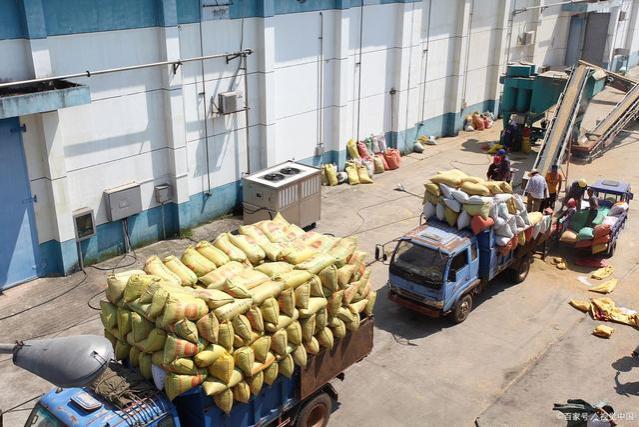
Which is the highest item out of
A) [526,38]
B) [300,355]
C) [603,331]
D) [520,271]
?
[526,38]

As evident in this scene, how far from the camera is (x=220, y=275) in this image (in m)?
9.27

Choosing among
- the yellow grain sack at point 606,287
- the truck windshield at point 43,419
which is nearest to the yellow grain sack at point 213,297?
the truck windshield at point 43,419

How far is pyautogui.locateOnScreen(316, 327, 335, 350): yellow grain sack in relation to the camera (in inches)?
380

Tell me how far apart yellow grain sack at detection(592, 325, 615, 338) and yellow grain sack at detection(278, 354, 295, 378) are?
289 inches

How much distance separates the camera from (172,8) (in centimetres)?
1545

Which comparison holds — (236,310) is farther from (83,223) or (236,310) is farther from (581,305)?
(581,305)

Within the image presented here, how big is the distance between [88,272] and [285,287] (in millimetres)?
8035

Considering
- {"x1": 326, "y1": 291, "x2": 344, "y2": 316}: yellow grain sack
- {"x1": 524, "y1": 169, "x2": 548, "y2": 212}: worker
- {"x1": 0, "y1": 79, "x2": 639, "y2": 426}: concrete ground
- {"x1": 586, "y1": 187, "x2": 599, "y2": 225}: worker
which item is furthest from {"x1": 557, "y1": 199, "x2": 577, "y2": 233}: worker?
{"x1": 326, "y1": 291, "x2": 344, "y2": 316}: yellow grain sack

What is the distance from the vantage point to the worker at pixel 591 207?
1612 cm

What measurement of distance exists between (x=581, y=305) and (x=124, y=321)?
10.1 m

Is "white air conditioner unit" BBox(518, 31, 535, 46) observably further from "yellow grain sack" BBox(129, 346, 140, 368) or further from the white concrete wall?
"yellow grain sack" BBox(129, 346, 140, 368)

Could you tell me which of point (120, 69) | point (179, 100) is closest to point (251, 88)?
point (179, 100)

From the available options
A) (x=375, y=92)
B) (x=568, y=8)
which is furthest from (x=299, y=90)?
(x=568, y=8)

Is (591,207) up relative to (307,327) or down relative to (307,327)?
down
